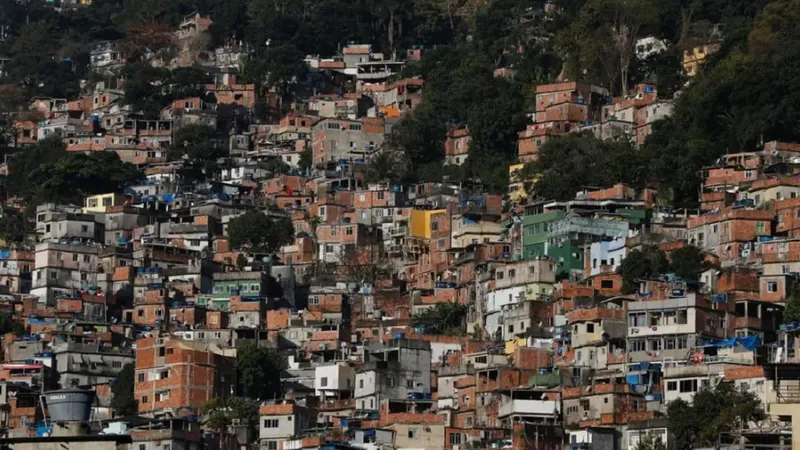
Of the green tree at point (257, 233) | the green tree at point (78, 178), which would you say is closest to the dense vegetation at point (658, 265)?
the green tree at point (257, 233)

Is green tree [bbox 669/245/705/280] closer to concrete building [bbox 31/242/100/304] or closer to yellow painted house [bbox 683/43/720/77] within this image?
concrete building [bbox 31/242/100/304]

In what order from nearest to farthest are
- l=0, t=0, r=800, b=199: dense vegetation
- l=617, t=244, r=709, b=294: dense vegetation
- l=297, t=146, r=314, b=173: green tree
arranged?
l=617, t=244, r=709, b=294: dense vegetation → l=0, t=0, r=800, b=199: dense vegetation → l=297, t=146, r=314, b=173: green tree

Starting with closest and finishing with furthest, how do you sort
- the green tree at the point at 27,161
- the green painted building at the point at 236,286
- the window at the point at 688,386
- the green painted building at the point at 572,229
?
the window at the point at 688,386
the green painted building at the point at 572,229
the green painted building at the point at 236,286
the green tree at the point at 27,161

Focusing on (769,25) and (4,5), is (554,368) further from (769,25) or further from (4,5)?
(4,5)

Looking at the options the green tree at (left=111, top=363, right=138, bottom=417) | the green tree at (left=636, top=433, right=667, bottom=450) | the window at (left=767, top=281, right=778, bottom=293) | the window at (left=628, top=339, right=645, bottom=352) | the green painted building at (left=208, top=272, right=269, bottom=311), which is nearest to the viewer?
the green tree at (left=636, top=433, right=667, bottom=450)

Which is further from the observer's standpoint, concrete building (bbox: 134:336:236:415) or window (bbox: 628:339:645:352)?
concrete building (bbox: 134:336:236:415)

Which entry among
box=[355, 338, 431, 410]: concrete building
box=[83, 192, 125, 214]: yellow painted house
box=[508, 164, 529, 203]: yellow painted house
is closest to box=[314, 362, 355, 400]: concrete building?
box=[355, 338, 431, 410]: concrete building

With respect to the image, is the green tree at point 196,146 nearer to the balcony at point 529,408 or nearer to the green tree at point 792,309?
the green tree at point 792,309

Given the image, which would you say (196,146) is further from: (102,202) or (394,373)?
(394,373)
